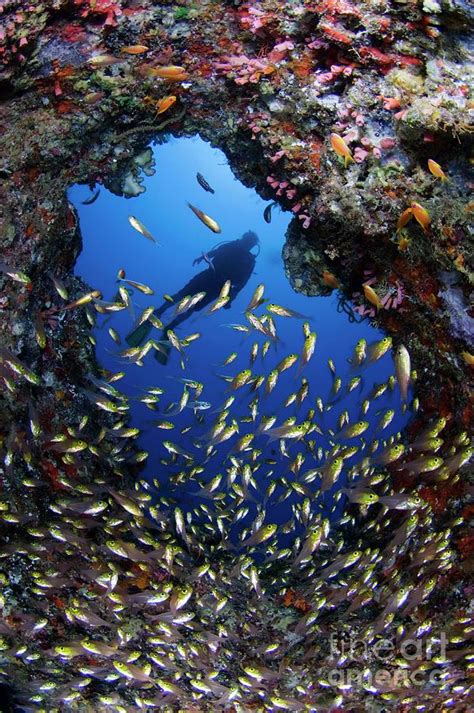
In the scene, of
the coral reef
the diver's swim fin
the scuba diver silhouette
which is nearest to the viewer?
the coral reef

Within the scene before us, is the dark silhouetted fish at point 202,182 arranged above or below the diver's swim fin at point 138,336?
above

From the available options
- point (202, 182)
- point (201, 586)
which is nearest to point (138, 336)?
point (202, 182)

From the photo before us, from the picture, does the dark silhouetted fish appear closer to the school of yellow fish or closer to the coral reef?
the coral reef

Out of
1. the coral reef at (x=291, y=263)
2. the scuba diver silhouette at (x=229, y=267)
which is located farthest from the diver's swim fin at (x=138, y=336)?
the coral reef at (x=291, y=263)

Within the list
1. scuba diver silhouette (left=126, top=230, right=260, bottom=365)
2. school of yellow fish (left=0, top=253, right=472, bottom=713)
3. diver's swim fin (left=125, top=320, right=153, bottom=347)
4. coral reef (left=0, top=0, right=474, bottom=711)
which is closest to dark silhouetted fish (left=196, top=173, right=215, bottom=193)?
coral reef (left=0, top=0, right=474, bottom=711)

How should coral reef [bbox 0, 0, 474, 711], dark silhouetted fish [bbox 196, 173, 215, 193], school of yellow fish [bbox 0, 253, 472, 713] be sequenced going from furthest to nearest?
dark silhouetted fish [bbox 196, 173, 215, 193], school of yellow fish [bbox 0, 253, 472, 713], coral reef [bbox 0, 0, 474, 711]

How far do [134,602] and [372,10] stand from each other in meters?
7.65

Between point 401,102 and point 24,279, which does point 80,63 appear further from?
point 401,102

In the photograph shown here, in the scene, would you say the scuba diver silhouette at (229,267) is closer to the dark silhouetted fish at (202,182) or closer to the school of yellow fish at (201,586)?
the dark silhouetted fish at (202,182)

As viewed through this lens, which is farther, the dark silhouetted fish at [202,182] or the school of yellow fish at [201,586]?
the dark silhouetted fish at [202,182]

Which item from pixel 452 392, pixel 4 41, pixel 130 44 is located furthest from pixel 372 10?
pixel 452 392

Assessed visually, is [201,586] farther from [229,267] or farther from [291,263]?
[229,267]

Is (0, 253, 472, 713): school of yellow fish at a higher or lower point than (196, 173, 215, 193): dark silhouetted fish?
lower

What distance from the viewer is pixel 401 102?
15.7 ft
